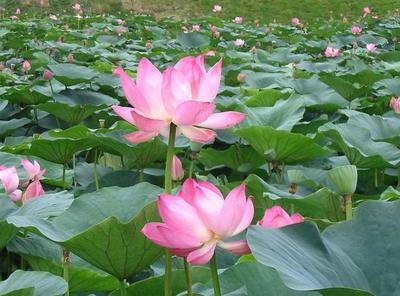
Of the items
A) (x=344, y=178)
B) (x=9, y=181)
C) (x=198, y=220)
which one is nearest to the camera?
(x=198, y=220)

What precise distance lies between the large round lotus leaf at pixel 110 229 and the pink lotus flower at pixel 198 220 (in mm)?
133

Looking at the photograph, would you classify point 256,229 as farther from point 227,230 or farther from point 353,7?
point 353,7

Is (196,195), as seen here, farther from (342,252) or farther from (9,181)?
(9,181)

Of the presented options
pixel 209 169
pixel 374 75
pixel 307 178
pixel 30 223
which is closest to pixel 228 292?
pixel 30 223

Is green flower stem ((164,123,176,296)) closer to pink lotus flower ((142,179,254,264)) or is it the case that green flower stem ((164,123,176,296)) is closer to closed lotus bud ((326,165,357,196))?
pink lotus flower ((142,179,254,264))

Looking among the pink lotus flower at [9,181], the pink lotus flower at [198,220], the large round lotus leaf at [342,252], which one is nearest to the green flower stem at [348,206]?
the large round lotus leaf at [342,252]

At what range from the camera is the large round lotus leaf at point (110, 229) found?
0.81m

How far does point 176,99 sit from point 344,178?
346mm

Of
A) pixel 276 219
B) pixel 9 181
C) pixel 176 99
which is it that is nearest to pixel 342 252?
pixel 276 219

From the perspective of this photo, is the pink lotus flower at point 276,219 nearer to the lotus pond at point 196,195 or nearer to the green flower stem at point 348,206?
the lotus pond at point 196,195

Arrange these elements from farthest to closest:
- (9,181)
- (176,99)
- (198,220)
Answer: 1. (9,181)
2. (176,99)
3. (198,220)

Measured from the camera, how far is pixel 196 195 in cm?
68

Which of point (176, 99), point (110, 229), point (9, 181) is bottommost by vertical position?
point (9, 181)

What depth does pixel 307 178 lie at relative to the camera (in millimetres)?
1389
